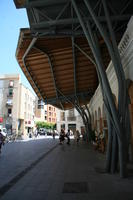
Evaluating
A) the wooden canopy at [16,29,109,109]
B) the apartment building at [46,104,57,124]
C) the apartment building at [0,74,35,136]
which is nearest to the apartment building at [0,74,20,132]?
the apartment building at [0,74,35,136]

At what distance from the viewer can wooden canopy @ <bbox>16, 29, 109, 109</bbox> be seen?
10648 mm

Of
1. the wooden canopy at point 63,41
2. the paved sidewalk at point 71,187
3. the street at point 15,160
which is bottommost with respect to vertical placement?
the street at point 15,160

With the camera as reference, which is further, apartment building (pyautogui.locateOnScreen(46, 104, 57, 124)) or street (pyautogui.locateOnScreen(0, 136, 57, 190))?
apartment building (pyautogui.locateOnScreen(46, 104, 57, 124))

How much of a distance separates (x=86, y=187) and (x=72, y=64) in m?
11.1

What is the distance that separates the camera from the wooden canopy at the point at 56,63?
34.9 feet

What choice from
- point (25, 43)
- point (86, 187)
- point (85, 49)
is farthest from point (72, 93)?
point (86, 187)

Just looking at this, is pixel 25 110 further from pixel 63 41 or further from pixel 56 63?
pixel 63 41

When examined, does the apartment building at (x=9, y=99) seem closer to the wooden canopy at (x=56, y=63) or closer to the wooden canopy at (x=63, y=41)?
the wooden canopy at (x=63, y=41)

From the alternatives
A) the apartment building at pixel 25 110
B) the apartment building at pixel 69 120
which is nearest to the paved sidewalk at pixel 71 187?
the apartment building at pixel 25 110

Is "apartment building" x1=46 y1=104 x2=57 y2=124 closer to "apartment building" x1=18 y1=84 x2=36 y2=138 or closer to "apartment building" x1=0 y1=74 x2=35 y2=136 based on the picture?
"apartment building" x1=18 y1=84 x2=36 y2=138

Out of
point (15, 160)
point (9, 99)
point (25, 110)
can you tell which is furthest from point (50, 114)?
point (15, 160)

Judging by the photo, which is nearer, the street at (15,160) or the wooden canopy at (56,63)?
the street at (15,160)

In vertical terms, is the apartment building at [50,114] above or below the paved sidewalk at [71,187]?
above

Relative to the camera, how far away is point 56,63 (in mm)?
14102
